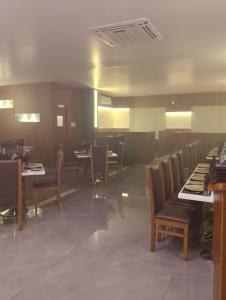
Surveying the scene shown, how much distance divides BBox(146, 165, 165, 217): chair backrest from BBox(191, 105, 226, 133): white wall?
829 centimetres

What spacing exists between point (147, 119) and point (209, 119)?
256cm

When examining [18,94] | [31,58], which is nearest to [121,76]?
[31,58]

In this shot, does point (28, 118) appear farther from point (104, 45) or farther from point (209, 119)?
point (209, 119)

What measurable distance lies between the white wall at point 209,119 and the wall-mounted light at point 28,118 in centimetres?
616

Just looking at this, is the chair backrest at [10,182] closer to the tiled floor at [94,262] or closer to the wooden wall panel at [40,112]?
the tiled floor at [94,262]

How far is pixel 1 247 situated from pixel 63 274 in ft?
3.12

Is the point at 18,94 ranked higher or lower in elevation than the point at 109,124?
higher

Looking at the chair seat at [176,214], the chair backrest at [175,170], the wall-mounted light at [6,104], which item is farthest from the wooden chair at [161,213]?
the wall-mounted light at [6,104]

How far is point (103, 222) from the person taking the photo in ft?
12.1

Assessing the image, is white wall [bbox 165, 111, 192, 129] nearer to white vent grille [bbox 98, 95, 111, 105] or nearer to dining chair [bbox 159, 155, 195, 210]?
white vent grille [bbox 98, 95, 111, 105]

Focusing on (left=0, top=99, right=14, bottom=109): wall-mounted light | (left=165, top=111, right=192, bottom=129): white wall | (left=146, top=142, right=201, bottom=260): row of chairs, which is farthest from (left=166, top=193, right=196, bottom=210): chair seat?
(left=165, top=111, right=192, bottom=129): white wall

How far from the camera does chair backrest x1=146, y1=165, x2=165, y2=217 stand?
2732 mm

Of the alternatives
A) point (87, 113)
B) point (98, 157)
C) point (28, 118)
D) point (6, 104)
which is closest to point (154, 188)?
point (98, 157)

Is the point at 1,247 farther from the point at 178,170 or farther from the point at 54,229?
the point at 178,170
